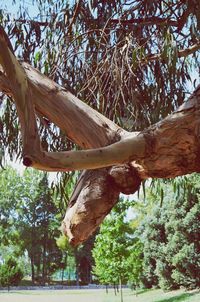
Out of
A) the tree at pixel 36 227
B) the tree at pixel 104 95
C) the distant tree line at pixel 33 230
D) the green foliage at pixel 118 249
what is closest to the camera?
the tree at pixel 104 95

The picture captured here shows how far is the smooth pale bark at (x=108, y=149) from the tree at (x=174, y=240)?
830cm

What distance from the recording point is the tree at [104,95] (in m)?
1.75

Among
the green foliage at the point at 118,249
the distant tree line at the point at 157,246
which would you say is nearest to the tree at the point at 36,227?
the distant tree line at the point at 157,246

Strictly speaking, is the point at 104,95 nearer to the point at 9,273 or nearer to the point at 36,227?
the point at 9,273

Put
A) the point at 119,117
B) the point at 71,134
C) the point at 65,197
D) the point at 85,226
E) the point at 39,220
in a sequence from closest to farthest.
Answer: the point at 85,226 → the point at 71,134 → the point at 119,117 → the point at 65,197 → the point at 39,220

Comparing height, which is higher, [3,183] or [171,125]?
[3,183]

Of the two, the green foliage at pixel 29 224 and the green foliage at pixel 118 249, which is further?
the green foliage at pixel 29 224

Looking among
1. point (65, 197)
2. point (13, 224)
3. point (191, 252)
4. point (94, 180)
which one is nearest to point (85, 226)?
point (94, 180)

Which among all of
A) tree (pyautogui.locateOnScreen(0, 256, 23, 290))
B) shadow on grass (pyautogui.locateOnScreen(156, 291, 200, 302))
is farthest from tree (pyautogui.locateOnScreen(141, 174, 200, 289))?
tree (pyautogui.locateOnScreen(0, 256, 23, 290))

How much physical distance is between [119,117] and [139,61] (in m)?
0.36

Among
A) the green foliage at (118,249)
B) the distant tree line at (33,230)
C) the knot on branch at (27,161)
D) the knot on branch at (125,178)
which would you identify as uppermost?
the distant tree line at (33,230)

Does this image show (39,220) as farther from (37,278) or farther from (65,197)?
(65,197)

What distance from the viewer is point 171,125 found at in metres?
1.94

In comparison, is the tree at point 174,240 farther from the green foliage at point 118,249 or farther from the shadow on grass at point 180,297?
the shadow on grass at point 180,297
